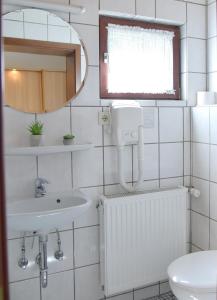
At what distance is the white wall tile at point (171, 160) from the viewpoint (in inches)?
80.4

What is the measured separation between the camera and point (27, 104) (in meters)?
1.66

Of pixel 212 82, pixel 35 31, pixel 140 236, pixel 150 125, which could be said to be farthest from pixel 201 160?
pixel 35 31

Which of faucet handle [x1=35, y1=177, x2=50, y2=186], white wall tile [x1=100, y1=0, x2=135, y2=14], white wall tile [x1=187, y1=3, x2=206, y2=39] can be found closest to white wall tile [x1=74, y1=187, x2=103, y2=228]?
faucet handle [x1=35, y1=177, x2=50, y2=186]

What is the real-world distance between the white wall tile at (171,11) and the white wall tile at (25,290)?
5.98 ft

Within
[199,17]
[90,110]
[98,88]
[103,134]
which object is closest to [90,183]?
[103,134]

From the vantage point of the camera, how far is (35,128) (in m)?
1.63

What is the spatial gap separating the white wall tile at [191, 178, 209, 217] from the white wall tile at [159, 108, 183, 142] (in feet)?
1.06

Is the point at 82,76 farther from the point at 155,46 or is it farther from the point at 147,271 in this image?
the point at 147,271

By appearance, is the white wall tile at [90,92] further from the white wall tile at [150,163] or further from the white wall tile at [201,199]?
the white wall tile at [201,199]

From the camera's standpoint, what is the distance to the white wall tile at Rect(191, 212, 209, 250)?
6.66 feet

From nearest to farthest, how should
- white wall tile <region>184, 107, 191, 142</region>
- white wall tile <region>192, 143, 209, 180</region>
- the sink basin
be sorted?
1. the sink basin
2. white wall tile <region>192, 143, 209, 180</region>
3. white wall tile <region>184, 107, 191, 142</region>

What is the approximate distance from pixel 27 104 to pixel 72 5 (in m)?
0.62

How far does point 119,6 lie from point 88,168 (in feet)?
3.33

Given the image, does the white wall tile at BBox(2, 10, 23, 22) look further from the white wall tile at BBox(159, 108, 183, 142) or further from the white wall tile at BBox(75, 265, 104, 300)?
the white wall tile at BBox(75, 265, 104, 300)
